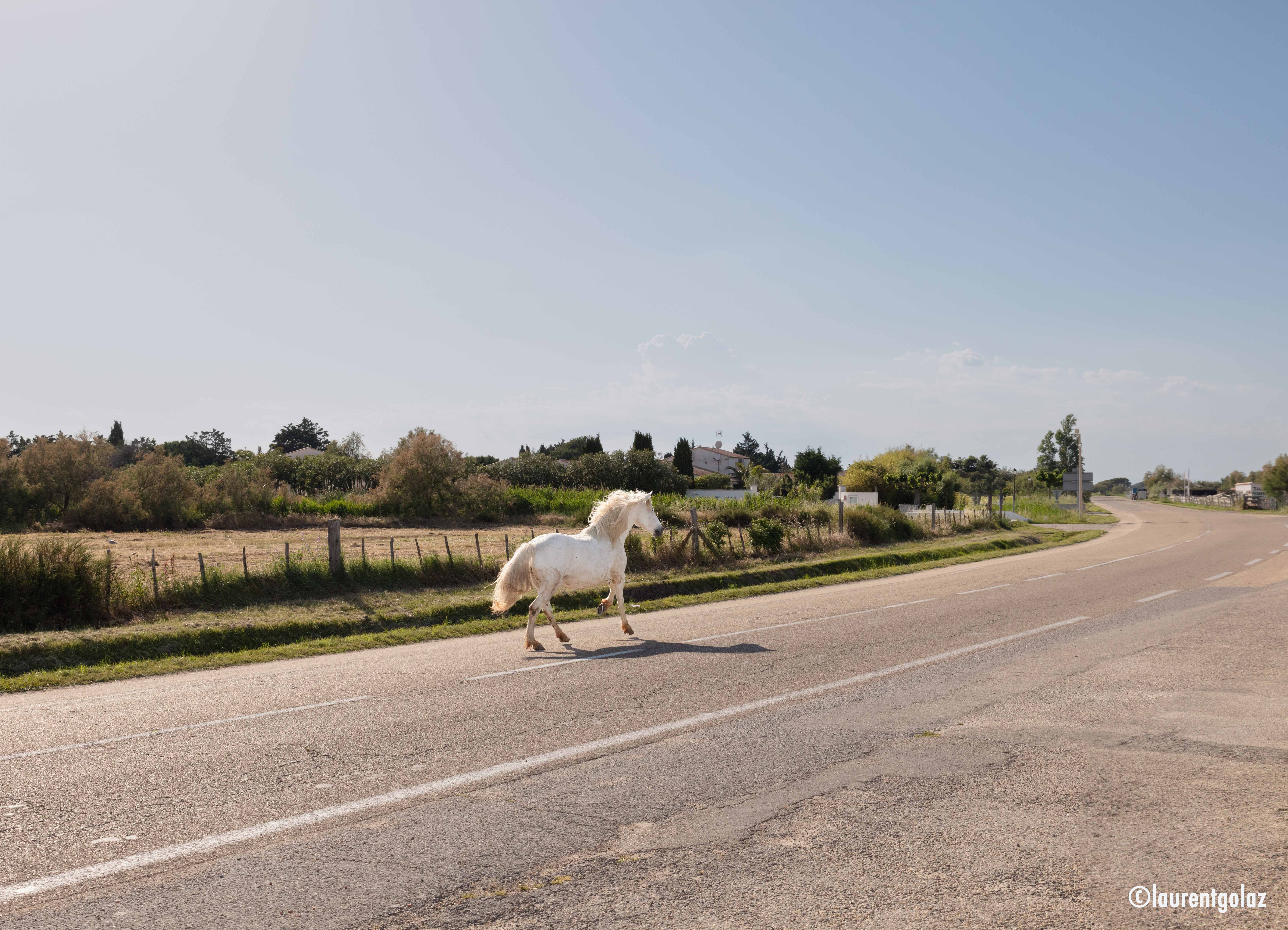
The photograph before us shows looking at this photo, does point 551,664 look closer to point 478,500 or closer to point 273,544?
point 273,544

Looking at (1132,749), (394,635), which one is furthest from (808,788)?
(394,635)

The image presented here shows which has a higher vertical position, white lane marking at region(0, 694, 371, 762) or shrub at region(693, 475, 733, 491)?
shrub at region(693, 475, 733, 491)

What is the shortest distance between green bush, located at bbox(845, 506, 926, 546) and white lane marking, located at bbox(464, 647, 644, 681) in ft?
68.9

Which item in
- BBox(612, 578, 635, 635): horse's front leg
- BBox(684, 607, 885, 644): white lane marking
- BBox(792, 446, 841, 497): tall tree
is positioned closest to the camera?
BBox(684, 607, 885, 644): white lane marking

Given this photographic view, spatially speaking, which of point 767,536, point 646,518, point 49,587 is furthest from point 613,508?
point 767,536

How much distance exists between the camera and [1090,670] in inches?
353

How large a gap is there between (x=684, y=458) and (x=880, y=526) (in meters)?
56.9

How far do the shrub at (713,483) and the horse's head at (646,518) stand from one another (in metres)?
62.4

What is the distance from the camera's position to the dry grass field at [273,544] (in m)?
19.4

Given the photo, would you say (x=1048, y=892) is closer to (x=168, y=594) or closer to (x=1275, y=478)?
(x=168, y=594)

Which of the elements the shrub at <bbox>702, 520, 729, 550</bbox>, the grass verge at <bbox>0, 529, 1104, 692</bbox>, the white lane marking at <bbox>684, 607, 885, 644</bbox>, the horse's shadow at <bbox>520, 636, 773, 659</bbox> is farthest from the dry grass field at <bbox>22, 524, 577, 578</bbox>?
the horse's shadow at <bbox>520, 636, 773, 659</bbox>

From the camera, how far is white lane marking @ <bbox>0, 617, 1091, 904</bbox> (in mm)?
3994

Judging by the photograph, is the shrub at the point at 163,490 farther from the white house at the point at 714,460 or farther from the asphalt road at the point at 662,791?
the white house at the point at 714,460

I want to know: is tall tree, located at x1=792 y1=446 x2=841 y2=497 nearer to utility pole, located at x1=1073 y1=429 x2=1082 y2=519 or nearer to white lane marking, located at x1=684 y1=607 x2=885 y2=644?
utility pole, located at x1=1073 y1=429 x2=1082 y2=519
